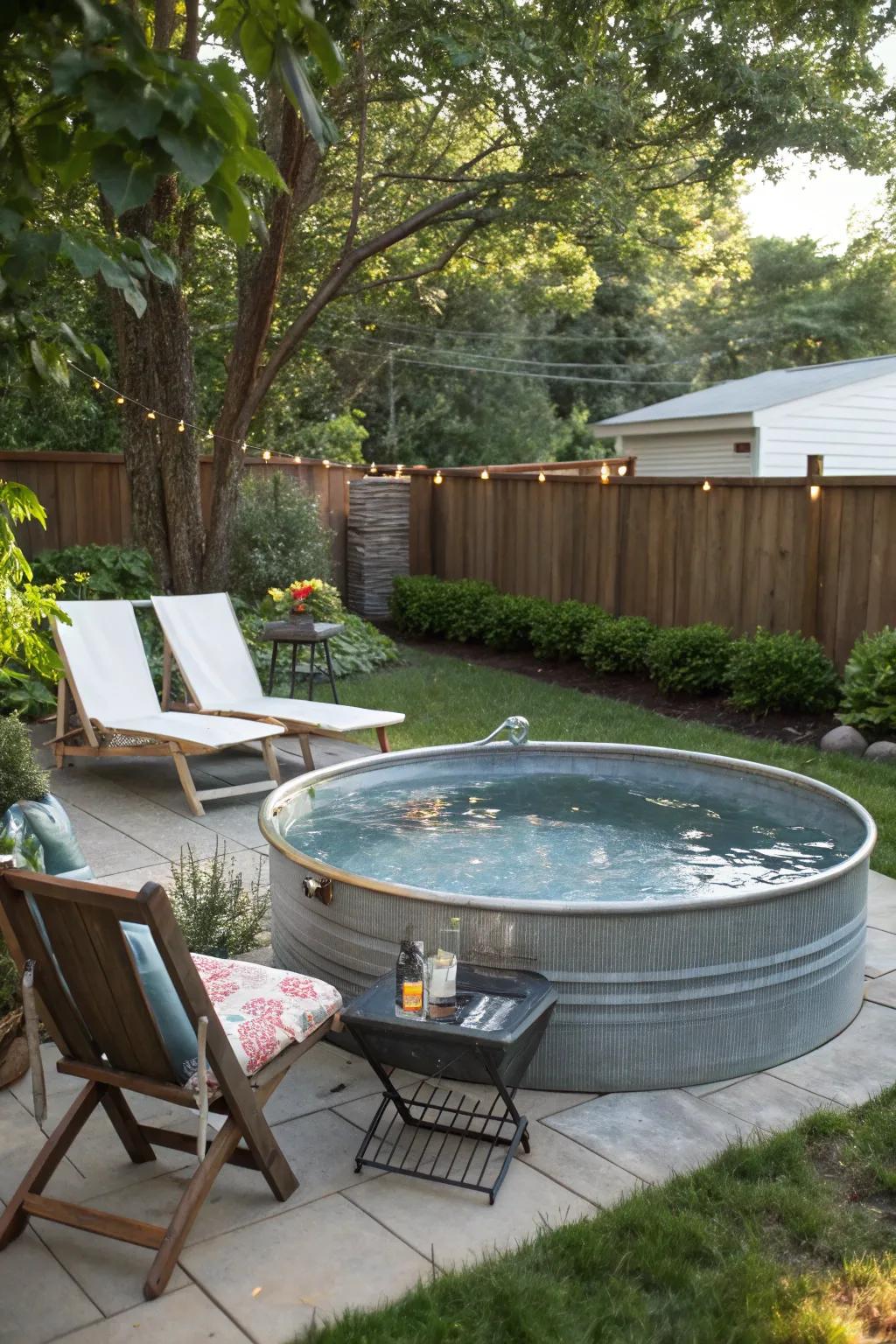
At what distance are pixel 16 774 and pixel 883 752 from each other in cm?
525

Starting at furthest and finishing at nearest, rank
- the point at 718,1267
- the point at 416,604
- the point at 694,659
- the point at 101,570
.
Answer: the point at 416,604
the point at 101,570
the point at 694,659
the point at 718,1267

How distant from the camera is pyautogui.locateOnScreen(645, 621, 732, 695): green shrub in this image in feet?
30.1

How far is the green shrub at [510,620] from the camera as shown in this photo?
444 inches

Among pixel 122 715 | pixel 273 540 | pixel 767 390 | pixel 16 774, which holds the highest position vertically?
pixel 767 390

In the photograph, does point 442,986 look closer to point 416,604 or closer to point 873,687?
point 873,687

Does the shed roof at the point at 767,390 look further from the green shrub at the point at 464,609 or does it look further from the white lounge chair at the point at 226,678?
the white lounge chair at the point at 226,678

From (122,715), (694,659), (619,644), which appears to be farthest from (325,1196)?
(619,644)

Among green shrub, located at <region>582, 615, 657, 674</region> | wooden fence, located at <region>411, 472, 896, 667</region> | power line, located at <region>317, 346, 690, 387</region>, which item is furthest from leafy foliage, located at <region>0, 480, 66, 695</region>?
A: power line, located at <region>317, 346, 690, 387</region>

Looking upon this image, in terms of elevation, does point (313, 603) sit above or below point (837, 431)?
below

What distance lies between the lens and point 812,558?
9.03 m

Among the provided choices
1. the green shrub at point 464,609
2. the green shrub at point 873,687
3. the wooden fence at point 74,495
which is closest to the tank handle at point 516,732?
the green shrub at point 873,687

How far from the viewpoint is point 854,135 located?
32.6ft

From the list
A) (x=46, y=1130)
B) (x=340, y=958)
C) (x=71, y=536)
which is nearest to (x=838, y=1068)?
(x=340, y=958)

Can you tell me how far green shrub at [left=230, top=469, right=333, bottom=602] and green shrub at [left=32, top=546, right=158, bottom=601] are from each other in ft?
4.67
